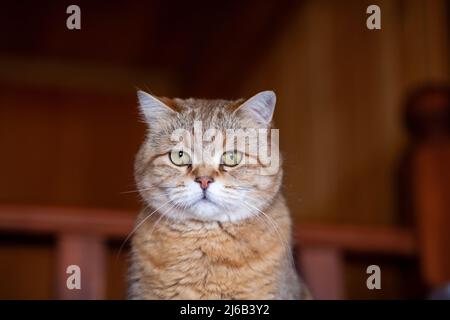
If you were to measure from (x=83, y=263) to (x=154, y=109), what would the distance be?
75 centimetres

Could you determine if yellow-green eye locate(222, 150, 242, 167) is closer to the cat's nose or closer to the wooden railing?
the cat's nose

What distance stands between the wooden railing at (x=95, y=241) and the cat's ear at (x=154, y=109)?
691 millimetres

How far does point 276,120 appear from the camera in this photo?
2197 mm

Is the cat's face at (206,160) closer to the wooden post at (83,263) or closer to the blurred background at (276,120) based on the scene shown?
the blurred background at (276,120)

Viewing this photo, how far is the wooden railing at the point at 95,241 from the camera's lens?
5.31ft

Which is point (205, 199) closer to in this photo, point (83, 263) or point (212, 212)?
point (212, 212)

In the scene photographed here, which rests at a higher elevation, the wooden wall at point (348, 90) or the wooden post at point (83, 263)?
the wooden wall at point (348, 90)

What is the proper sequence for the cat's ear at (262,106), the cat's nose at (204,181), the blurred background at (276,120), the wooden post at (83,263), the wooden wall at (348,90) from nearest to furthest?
the cat's ear at (262,106)
the cat's nose at (204,181)
the wooden post at (83,263)
the blurred background at (276,120)
the wooden wall at (348,90)

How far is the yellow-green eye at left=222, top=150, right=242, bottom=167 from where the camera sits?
84cm

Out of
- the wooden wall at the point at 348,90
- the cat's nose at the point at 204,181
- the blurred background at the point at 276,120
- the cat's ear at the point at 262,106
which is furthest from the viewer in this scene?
the wooden wall at the point at 348,90

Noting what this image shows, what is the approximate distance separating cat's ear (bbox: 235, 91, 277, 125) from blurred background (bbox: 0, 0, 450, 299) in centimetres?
19

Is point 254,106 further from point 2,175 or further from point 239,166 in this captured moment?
point 2,175

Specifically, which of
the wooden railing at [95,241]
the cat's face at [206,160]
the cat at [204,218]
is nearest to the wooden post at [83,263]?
the wooden railing at [95,241]
